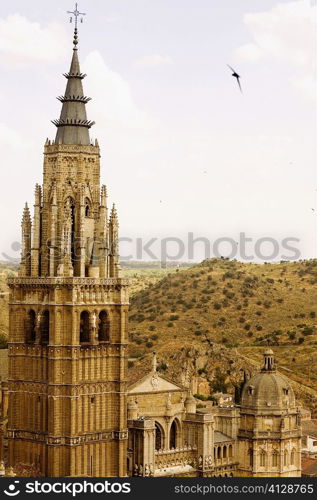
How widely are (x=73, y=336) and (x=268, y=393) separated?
15.8 metres

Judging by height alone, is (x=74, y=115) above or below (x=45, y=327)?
above

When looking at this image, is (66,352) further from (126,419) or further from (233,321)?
(233,321)

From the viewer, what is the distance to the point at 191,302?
14125 cm

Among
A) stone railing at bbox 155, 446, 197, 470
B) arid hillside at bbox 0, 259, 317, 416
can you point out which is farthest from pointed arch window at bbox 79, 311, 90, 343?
arid hillside at bbox 0, 259, 317, 416

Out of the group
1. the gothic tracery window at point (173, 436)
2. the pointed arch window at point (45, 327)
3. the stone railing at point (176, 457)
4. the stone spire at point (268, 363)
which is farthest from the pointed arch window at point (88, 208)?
the stone spire at point (268, 363)

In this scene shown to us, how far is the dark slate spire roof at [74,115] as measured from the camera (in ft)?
209

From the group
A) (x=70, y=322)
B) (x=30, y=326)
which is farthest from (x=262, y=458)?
(x=30, y=326)

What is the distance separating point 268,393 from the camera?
232 feet

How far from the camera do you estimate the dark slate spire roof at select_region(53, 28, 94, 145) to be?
6369 centimetres

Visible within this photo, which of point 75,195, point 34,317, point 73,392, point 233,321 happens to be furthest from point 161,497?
point 233,321

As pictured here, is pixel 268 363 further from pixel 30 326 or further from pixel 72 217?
pixel 72 217

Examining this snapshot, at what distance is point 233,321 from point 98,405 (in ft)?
240

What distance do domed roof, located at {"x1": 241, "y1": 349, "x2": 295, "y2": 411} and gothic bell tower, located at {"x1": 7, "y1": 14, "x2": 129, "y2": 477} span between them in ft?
35.2

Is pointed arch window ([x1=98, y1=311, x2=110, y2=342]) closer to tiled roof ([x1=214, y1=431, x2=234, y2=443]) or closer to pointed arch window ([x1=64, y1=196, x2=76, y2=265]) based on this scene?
pointed arch window ([x1=64, y1=196, x2=76, y2=265])
